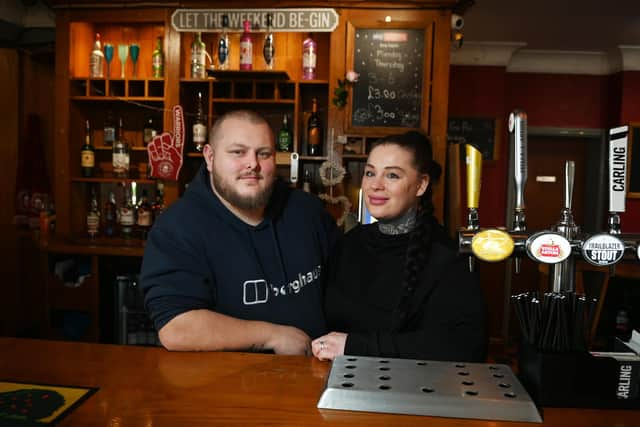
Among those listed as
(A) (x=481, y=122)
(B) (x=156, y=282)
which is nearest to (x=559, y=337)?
(B) (x=156, y=282)

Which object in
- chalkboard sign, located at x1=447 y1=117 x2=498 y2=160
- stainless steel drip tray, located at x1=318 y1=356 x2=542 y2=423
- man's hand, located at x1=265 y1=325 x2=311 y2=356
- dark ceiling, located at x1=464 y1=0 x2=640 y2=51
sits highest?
dark ceiling, located at x1=464 y1=0 x2=640 y2=51

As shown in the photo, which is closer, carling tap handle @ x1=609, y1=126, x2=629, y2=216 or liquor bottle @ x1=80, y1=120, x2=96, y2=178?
carling tap handle @ x1=609, y1=126, x2=629, y2=216

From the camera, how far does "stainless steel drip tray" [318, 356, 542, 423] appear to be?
870mm

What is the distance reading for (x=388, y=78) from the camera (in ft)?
12.2

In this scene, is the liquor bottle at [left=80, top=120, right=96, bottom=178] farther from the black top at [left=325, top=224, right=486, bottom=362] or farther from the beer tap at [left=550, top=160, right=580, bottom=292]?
the beer tap at [left=550, top=160, right=580, bottom=292]

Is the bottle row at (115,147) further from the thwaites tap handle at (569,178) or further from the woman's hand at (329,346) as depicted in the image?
the thwaites tap handle at (569,178)

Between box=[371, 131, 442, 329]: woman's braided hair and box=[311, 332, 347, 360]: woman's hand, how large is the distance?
0.22 meters

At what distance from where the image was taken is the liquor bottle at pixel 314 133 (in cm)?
393

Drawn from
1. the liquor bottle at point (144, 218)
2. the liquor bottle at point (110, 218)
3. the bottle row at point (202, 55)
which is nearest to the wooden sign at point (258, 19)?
the bottle row at point (202, 55)

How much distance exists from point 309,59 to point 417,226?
250 cm

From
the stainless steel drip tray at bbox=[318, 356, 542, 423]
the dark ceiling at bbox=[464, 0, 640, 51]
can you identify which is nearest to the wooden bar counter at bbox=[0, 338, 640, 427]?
the stainless steel drip tray at bbox=[318, 356, 542, 423]

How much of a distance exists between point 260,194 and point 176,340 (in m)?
0.53

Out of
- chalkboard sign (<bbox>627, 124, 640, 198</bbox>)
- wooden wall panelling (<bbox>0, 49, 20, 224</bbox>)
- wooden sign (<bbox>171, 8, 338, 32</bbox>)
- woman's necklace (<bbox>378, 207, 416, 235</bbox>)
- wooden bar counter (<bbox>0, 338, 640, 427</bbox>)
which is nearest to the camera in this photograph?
wooden bar counter (<bbox>0, 338, 640, 427</bbox>)

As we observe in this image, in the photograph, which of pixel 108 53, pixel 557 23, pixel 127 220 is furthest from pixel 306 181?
pixel 557 23
